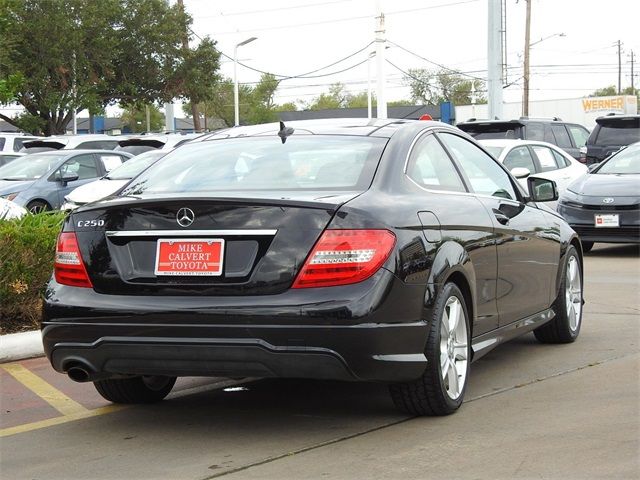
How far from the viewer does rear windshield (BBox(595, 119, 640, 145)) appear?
23.3 meters

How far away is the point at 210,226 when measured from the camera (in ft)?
17.0

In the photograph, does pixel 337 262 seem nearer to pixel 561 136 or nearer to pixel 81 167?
pixel 81 167

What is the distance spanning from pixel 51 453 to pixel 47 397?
1.38 meters

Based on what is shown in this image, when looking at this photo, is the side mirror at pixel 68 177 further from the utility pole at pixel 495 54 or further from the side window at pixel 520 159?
the utility pole at pixel 495 54

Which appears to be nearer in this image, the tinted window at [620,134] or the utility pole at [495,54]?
the tinted window at [620,134]

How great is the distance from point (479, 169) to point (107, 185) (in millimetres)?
10916

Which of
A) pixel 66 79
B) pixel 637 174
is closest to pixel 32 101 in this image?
pixel 66 79

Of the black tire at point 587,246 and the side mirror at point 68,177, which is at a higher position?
the side mirror at point 68,177

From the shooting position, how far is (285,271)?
16.6 feet

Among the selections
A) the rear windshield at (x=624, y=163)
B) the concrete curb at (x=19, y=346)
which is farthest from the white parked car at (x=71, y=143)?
the concrete curb at (x=19, y=346)

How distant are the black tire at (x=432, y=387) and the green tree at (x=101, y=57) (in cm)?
3334

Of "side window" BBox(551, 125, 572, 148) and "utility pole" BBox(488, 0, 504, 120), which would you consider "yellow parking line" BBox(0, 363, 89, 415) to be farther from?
"utility pole" BBox(488, 0, 504, 120)

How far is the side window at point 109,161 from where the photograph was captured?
66.3ft

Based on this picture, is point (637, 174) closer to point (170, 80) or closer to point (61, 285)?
point (61, 285)
